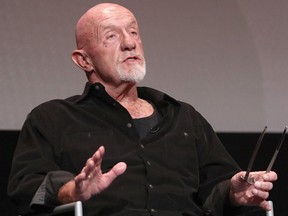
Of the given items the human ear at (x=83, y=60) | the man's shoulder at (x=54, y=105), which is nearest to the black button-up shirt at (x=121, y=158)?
the man's shoulder at (x=54, y=105)

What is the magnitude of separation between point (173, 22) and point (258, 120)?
1.63 ft

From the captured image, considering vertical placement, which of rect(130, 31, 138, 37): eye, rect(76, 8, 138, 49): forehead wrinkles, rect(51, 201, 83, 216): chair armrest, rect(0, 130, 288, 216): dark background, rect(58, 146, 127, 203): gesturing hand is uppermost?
rect(76, 8, 138, 49): forehead wrinkles

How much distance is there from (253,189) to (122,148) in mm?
432

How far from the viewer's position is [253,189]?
2.56 m

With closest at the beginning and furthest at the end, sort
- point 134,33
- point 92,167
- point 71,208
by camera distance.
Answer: point 92,167 → point 71,208 → point 134,33

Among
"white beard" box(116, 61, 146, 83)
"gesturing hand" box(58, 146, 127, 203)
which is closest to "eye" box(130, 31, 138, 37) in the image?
"white beard" box(116, 61, 146, 83)

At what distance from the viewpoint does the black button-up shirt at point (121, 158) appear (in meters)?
2.66

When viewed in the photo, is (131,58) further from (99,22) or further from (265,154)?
(265,154)

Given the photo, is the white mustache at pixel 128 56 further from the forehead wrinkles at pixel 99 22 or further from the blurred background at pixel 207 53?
the blurred background at pixel 207 53

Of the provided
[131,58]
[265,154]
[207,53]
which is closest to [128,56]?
[131,58]

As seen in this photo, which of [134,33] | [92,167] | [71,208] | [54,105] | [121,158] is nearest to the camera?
[92,167]

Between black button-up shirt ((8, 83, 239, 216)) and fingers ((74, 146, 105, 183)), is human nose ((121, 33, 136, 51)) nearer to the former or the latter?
black button-up shirt ((8, 83, 239, 216))

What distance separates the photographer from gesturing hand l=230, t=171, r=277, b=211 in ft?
8.30

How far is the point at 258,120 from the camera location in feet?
12.0
